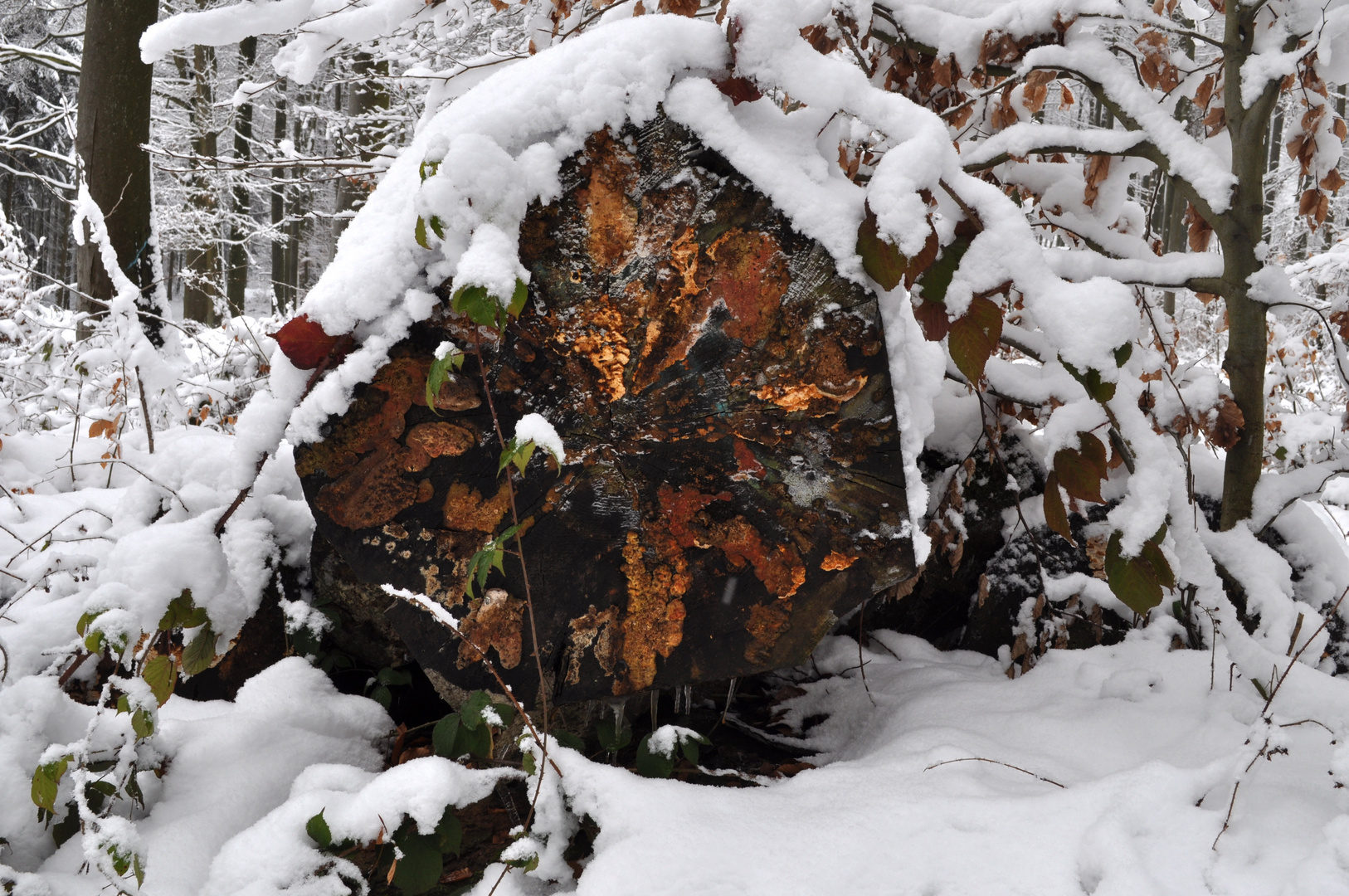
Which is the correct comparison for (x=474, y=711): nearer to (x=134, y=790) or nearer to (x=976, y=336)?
(x=134, y=790)

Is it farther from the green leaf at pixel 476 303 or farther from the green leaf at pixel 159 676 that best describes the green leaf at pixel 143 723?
the green leaf at pixel 476 303

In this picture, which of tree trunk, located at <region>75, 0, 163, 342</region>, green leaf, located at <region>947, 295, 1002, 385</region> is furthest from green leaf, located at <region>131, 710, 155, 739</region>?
tree trunk, located at <region>75, 0, 163, 342</region>

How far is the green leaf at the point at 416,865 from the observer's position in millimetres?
1280

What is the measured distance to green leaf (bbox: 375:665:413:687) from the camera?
1831 millimetres

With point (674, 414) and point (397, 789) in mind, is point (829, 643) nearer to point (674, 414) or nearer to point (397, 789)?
point (674, 414)

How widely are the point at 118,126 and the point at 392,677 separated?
3.81 meters

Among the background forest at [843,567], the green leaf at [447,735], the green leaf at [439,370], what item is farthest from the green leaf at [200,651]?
the green leaf at [439,370]

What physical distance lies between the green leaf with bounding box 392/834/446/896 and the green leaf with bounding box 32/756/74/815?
586 mm

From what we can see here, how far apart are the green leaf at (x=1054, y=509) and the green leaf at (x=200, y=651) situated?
1724mm

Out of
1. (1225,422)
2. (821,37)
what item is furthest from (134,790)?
(1225,422)

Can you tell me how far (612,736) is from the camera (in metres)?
1.66

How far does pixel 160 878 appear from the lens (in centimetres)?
128

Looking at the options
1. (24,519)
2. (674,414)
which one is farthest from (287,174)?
(674,414)

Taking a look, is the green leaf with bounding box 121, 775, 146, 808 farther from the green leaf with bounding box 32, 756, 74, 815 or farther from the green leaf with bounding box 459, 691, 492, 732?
the green leaf with bounding box 459, 691, 492, 732
